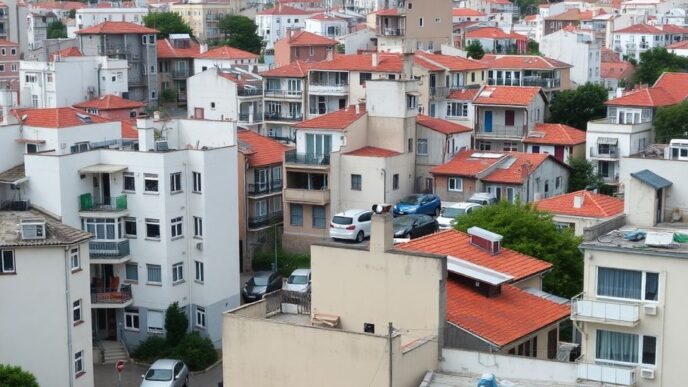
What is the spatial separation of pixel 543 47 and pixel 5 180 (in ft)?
194

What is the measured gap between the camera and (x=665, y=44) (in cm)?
12425

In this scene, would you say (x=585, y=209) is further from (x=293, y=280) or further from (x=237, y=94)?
(x=237, y=94)

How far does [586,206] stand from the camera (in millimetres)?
50219

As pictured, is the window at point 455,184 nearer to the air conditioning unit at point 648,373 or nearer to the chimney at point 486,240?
the chimney at point 486,240

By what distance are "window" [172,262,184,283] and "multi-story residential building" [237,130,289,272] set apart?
7.85 metres

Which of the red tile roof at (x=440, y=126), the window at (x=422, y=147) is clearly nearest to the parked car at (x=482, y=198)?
the window at (x=422, y=147)

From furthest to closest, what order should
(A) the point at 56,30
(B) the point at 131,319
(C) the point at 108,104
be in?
(A) the point at 56,30
(C) the point at 108,104
(B) the point at 131,319

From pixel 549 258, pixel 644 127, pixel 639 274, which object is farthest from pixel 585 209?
pixel 639 274

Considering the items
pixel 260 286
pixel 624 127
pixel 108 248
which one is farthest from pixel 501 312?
pixel 624 127

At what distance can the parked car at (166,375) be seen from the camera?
3856 cm

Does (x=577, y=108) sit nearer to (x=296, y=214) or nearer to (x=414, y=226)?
(x=296, y=214)

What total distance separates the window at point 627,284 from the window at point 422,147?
30.6 metres

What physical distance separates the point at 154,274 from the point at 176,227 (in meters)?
1.86

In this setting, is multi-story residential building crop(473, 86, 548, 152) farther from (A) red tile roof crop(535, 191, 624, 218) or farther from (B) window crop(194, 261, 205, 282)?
(B) window crop(194, 261, 205, 282)
